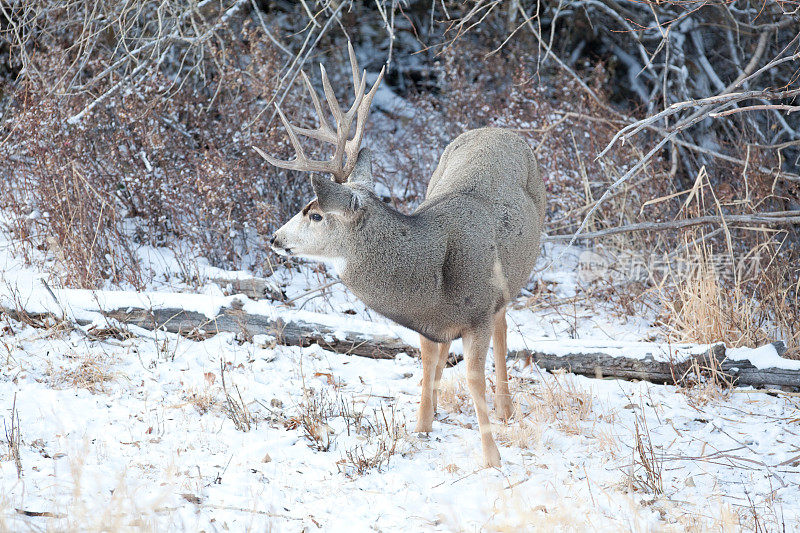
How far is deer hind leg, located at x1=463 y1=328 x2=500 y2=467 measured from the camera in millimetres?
4383

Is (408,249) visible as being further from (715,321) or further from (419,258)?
(715,321)

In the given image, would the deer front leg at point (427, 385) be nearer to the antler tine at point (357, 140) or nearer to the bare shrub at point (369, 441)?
the bare shrub at point (369, 441)

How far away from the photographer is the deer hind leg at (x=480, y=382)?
4.38 metres

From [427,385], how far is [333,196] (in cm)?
145

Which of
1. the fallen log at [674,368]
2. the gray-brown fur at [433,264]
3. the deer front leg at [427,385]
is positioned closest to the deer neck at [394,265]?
the gray-brown fur at [433,264]

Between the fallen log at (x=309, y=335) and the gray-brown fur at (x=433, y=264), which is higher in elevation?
the gray-brown fur at (x=433, y=264)

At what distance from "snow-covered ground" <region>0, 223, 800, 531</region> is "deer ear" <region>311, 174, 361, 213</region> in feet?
4.01

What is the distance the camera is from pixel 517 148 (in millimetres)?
5711

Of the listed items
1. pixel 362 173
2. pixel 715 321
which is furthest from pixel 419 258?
pixel 715 321

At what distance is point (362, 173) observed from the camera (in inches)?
188

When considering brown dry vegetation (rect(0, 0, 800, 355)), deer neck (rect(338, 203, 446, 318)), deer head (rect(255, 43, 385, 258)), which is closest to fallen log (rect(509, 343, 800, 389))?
brown dry vegetation (rect(0, 0, 800, 355))

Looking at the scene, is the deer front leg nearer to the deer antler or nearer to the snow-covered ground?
the snow-covered ground

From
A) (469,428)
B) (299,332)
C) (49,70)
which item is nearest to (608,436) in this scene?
(469,428)

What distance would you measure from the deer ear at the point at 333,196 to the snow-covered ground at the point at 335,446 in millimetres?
1223
